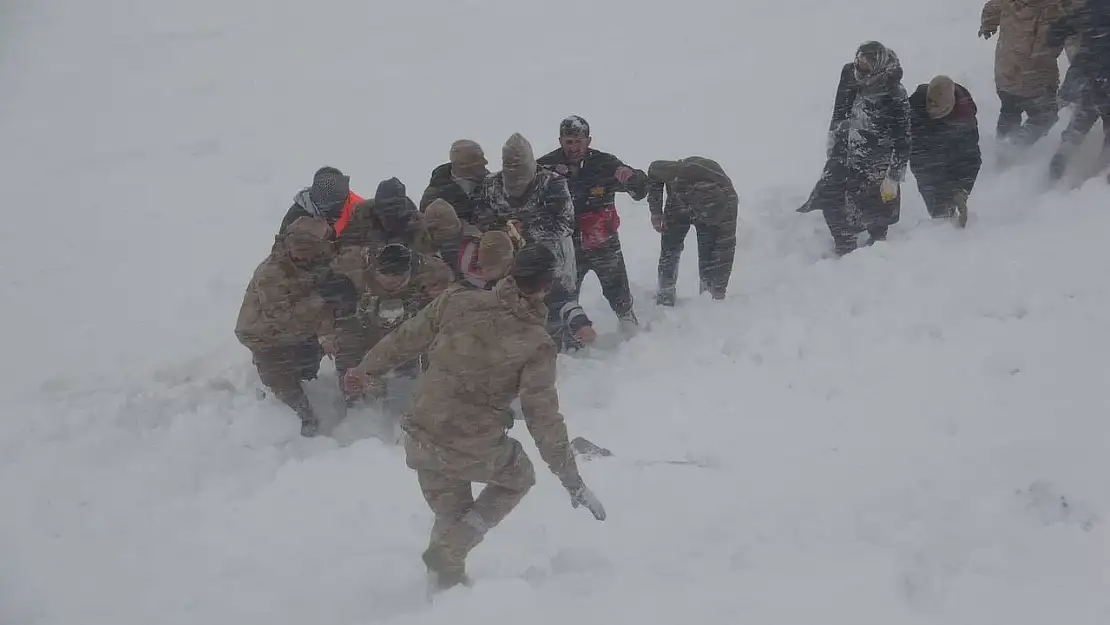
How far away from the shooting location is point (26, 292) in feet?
27.9

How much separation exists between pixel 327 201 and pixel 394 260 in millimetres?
1165

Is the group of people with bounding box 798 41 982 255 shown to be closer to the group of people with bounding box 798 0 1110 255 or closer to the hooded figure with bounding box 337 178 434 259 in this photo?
the group of people with bounding box 798 0 1110 255

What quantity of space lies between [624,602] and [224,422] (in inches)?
132

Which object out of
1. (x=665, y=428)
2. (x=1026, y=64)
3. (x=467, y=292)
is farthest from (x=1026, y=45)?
(x=467, y=292)

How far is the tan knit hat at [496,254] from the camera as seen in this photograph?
3.90m

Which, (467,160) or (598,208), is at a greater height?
(467,160)

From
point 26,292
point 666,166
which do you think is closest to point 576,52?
point 666,166

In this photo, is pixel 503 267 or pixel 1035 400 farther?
pixel 1035 400

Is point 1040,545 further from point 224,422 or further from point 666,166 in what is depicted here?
point 224,422

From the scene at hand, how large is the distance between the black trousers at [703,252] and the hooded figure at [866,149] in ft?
3.44

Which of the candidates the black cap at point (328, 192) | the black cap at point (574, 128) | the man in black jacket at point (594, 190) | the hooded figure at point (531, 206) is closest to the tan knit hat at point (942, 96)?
the man in black jacket at point (594, 190)

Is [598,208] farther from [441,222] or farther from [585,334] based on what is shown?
[441,222]

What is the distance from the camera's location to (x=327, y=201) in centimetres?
579

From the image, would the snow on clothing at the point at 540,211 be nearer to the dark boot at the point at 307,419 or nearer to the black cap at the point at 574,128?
the black cap at the point at 574,128
